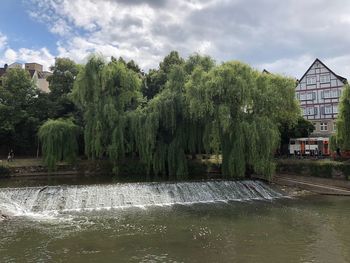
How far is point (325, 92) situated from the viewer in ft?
151

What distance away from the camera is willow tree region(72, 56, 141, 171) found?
97.8 ft

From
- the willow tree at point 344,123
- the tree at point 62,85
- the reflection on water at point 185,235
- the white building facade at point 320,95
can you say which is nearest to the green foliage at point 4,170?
the tree at point 62,85

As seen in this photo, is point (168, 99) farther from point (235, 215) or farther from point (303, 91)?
point (303, 91)

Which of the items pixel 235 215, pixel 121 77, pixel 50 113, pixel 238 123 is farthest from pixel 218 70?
pixel 50 113

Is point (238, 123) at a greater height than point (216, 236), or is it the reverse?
point (238, 123)

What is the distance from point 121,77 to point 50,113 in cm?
1205

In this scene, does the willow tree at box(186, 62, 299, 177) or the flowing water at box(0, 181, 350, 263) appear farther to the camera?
the willow tree at box(186, 62, 299, 177)

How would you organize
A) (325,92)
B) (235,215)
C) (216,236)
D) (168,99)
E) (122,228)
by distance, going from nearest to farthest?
(216,236), (122,228), (235,215), (168,99), (325,92)

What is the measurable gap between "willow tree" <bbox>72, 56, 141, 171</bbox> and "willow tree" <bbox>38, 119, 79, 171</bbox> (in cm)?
219

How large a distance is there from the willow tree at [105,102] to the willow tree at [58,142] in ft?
7.20

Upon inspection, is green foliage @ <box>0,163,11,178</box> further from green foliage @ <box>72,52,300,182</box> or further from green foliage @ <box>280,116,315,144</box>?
green foliage @ <box>280,116,315,144</box>

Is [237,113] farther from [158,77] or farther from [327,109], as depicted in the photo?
[327,109]

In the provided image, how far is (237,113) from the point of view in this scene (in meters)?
26.9

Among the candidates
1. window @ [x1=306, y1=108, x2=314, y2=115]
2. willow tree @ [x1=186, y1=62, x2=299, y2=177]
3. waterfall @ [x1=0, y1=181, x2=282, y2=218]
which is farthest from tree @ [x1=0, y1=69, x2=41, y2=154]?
window @ [x1=306, y1=108, x2=314, y2=115]
